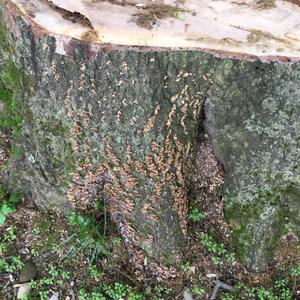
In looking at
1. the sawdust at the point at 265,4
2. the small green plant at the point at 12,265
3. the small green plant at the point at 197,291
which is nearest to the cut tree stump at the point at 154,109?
the sawdust at the point at 265,4

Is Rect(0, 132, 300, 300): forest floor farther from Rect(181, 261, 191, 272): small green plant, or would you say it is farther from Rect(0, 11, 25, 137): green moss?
Rect(0, 11, 25, 137): green moss

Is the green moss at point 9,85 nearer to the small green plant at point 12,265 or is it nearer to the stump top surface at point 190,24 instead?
the stump top surface at point 190,24

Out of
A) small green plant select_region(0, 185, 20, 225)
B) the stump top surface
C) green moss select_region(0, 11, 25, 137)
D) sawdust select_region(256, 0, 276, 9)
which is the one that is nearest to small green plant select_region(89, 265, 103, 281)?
small green plant select_region(0, 185, 20, 225)

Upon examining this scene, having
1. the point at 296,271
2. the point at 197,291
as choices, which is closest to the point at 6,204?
the point at 197,291

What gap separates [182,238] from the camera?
9.53ft

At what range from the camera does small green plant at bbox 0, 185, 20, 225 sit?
2.99 metres

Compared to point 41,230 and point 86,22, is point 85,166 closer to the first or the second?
point 41,230

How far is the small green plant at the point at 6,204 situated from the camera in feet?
9.80

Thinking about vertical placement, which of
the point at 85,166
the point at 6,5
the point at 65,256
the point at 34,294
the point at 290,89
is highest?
the point at 6,5

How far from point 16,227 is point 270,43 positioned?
6.44 ft

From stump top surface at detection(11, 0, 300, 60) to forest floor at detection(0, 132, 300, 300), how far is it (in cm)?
109

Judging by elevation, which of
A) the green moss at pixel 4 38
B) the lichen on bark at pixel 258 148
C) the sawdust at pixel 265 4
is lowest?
the lichen on bark at pixel 258 148

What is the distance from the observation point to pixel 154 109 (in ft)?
7.25

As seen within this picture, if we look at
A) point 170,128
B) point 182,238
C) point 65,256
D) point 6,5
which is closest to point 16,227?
point 65,256
